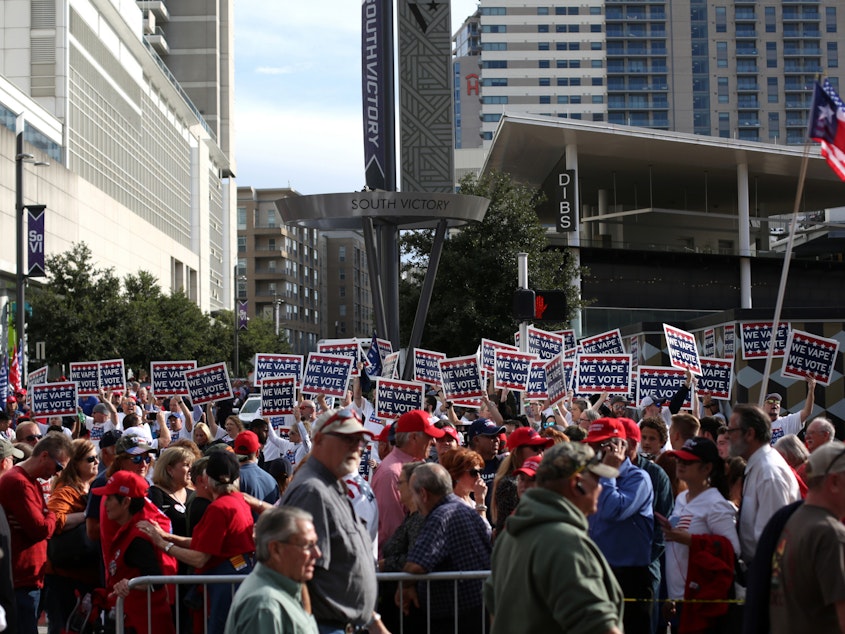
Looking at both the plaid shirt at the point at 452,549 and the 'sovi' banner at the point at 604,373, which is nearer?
the plaid shirt at the point at 452,549

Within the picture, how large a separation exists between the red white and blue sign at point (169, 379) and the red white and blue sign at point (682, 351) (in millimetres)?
6821

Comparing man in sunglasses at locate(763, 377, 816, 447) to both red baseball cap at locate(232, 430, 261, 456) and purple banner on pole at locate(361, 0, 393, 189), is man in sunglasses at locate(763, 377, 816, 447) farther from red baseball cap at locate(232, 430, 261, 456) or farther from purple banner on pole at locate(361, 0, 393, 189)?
purple banner on pole at locate(361, 0, 393, 189)

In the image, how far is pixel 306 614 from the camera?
4562 mm

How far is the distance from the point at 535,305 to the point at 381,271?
7.31 metres

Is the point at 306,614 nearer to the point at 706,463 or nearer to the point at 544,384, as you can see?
the point at 706,463

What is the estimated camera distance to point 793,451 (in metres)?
8.05

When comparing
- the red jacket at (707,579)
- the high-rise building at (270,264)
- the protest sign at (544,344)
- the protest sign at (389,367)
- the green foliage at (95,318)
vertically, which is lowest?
the red jacket at (707,579)

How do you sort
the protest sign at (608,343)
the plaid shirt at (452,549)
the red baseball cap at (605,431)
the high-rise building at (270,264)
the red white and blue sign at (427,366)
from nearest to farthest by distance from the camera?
the plaid shirt at (452,549)
the red baseball cap at (605,431)
the red white and blue sign at (427,366)
the protest sign at (608,343)
the high-rise building at (270,264)

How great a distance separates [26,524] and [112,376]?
11.4 meters

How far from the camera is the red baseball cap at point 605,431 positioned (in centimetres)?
676

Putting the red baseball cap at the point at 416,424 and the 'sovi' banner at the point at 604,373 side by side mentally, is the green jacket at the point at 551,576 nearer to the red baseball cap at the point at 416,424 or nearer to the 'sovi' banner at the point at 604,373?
the red baseball cap at the point at 416,424

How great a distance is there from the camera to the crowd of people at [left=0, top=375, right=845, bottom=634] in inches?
174

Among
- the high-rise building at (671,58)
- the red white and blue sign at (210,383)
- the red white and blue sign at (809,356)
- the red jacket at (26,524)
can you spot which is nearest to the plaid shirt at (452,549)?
the red jacket at (26,524)

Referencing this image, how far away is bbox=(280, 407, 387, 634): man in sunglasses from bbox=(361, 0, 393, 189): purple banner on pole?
19542mm
